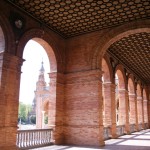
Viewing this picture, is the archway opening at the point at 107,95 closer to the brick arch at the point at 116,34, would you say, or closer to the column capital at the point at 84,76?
the brick arch at the point at 116,34

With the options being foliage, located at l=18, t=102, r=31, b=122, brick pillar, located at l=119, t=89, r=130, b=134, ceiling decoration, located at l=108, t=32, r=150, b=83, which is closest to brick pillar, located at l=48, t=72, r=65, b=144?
ceiling decoration, located at l=108, t=32, r=150, b=83

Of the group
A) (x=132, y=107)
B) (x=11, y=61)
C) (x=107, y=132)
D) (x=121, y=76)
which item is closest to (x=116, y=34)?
(x=11, y=61)

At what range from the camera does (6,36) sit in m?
8.88

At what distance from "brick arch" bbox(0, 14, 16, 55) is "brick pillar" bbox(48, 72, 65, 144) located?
10.7 ft

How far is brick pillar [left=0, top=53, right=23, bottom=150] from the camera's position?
8398mm

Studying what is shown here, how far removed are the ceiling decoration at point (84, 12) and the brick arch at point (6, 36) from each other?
0.96 m

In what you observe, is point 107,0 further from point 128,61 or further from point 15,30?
point 128,61

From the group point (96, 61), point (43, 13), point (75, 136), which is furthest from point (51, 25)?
point (75, 136)

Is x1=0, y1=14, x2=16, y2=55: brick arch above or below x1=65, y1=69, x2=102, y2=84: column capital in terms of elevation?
above

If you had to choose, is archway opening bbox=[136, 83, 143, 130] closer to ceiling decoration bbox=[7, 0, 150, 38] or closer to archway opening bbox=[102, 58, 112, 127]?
archway opening bbox=[102, 58, 112, 127]

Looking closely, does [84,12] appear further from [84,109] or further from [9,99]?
[9,99]

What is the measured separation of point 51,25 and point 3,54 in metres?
3.43

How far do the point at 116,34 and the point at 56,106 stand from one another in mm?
4710

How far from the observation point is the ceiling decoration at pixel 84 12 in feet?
30.4
